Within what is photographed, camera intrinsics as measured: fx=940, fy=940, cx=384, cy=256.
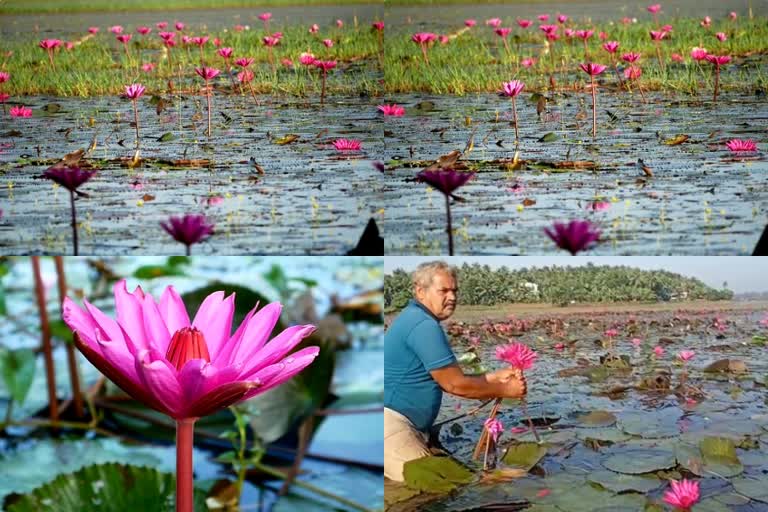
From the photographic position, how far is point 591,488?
2.32 meters

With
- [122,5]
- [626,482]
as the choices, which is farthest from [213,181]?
[626,482]

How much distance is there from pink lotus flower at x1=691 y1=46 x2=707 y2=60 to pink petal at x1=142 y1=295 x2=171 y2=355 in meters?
1.97

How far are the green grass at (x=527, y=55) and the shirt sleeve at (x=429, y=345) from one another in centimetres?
65

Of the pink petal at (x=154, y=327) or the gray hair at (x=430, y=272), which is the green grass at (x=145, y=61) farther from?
the pink petal at (x=154, y=327)

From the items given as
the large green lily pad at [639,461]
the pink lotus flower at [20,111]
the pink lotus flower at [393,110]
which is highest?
the pink lotus flower at [20,111]

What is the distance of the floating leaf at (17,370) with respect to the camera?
208cm

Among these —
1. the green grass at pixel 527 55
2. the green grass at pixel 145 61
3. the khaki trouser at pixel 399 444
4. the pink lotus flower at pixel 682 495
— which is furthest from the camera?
the green grass at pixel 145 61

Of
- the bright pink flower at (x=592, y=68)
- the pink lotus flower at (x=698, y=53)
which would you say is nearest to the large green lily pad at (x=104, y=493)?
the bright pink flower at (x=592, y=68)

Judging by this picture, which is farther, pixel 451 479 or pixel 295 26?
pixel 295 26

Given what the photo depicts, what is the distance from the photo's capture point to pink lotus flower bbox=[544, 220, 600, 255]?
2414 mm

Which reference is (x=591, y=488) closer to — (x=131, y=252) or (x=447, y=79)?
(x=447, y=79)

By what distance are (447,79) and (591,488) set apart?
1.13 m

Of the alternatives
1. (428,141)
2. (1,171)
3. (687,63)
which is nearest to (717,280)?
(687,63)

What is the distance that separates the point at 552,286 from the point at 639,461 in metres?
0.49
